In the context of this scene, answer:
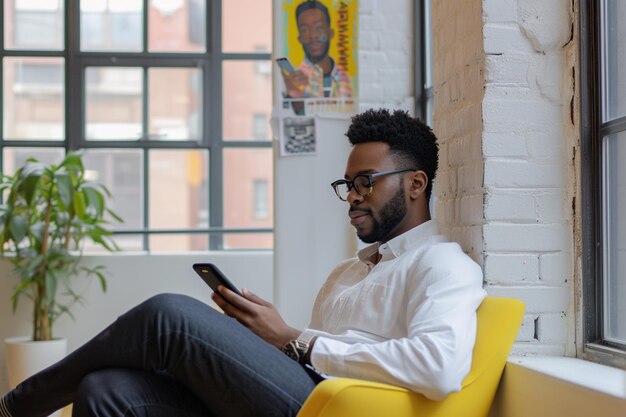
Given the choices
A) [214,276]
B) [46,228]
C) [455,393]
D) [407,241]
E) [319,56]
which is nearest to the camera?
[455,393]

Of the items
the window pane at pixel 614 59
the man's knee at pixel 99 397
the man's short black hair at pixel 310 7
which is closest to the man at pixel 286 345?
the man's knee at pixel 99 397

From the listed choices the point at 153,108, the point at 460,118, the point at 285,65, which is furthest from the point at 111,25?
the point at 460,118

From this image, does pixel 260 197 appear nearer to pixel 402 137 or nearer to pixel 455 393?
pixel 402 137

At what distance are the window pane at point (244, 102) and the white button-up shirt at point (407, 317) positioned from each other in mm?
2829

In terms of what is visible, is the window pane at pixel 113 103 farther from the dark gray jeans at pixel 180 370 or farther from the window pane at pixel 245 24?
the dark gray jeans at pixel 180 370

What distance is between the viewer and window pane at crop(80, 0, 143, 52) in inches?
211

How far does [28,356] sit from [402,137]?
282cm

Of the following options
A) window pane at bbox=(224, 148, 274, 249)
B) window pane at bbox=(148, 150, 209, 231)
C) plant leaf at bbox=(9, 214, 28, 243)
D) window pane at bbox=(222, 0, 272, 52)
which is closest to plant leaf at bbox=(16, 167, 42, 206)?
plant leaf at bbox=(9, 214, 28, 243)

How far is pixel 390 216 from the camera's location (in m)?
2.50

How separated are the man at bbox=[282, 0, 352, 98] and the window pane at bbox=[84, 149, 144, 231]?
1490 millimetres

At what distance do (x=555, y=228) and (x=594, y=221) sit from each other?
0.11 m

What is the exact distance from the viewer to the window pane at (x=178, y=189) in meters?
5.34

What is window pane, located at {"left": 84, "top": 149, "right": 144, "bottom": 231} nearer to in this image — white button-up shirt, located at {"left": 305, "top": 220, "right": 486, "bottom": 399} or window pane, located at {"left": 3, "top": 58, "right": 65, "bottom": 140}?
window pane, located at {"left": 3, "top": 58, "right": 65, "bottom": 140}

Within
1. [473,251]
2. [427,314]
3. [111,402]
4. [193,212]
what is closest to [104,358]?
[111,402]
